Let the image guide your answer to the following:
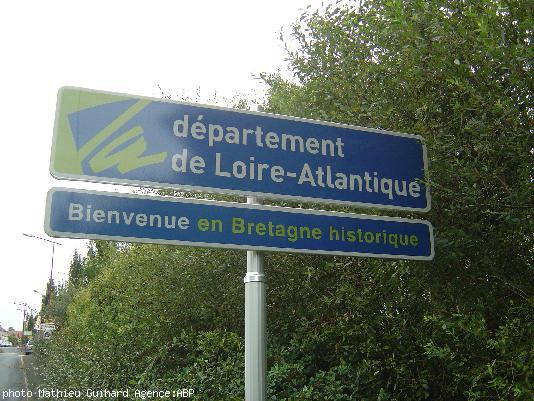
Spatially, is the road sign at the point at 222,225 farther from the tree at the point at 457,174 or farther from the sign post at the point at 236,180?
the tree at the point at 457,174

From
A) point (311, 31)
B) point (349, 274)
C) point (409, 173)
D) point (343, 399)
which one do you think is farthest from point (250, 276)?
point (311, 31)

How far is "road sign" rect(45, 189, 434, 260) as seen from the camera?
234cm

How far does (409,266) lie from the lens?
3674 mm

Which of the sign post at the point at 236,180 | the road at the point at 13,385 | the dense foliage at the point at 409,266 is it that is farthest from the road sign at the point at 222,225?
the road at the point at 13,385

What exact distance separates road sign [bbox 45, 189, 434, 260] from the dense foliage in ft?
2.14

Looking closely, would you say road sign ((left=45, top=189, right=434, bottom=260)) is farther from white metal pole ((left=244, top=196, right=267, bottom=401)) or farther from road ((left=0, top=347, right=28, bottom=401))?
Result: road ((left=0, top=347, right=28, bottom=401))

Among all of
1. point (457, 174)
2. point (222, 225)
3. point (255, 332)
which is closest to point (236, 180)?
point (222, 225)

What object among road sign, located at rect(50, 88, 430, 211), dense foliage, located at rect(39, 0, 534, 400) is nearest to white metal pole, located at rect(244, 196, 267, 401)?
road sign, located at rect(50, 88, 430, 211)

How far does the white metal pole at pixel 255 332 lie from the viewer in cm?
241

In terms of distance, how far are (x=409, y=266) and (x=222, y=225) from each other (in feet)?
5.80

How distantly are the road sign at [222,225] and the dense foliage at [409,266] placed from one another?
653 mm

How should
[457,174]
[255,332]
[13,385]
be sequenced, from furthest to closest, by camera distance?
[13,385]
[457,174]
[255,332]

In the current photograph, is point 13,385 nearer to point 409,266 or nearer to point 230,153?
point 409,266

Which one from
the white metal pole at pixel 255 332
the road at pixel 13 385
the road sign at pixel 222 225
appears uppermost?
the road sign at pixel 222 225
